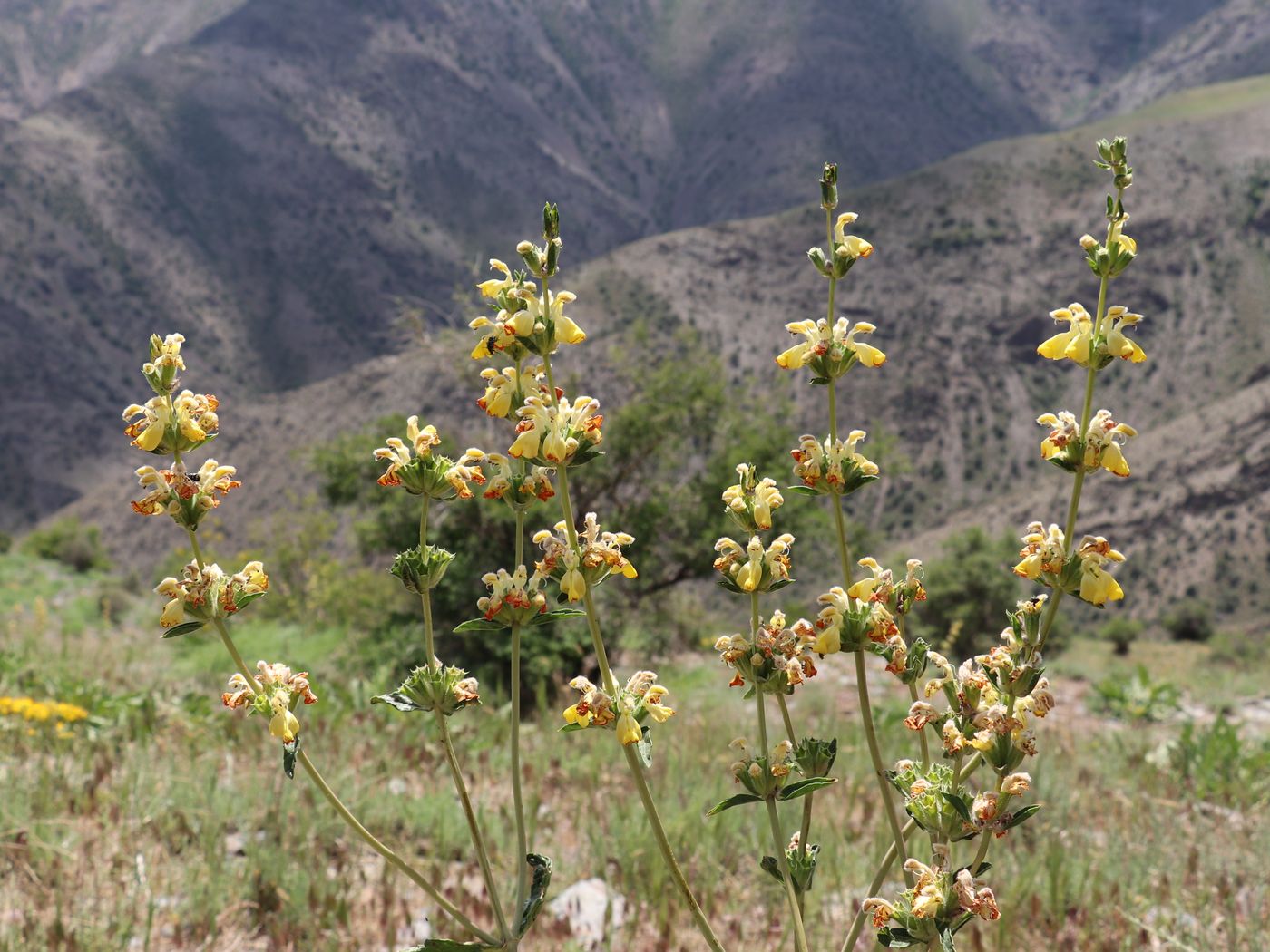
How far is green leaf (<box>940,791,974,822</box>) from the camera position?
1.38 m

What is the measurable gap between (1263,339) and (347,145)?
12042 centimetres

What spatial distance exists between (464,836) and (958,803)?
2.99 metres

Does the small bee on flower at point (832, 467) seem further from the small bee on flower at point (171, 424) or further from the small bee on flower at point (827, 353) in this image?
the small bee on flower at point (171, 424)

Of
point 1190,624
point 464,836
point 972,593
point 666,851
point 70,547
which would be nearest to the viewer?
point 666,851

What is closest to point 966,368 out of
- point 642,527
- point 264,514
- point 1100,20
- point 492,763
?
point 264,514

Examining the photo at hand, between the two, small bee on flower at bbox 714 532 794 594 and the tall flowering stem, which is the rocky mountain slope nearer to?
the tall flowering stem

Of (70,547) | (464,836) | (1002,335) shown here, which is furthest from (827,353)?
(1002,335)

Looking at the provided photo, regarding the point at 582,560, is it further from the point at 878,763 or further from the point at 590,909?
the point at 590,909

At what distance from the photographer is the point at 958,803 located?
1.38m

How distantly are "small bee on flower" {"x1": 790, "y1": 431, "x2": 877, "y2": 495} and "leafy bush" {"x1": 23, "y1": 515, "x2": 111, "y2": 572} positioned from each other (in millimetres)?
29017

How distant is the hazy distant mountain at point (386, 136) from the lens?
317 ft

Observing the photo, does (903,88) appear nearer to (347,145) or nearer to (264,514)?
(347,145)

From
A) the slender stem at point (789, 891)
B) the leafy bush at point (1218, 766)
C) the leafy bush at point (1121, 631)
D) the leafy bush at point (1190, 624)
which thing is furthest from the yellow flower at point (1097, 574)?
the leafy bush at point (1190, 624)

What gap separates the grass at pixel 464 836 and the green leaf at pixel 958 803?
1674 mm
